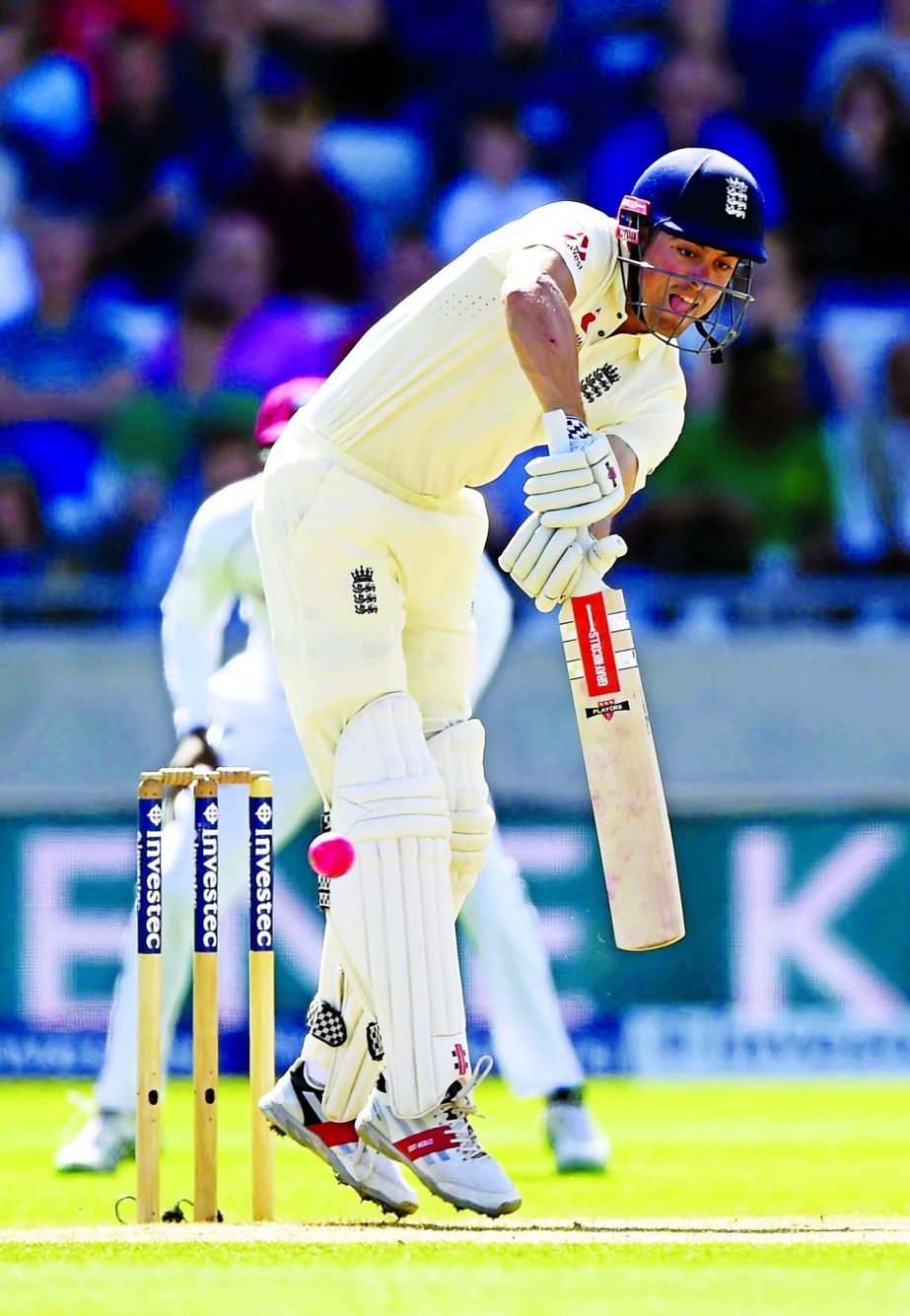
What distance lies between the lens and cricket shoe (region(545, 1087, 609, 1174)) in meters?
4.78

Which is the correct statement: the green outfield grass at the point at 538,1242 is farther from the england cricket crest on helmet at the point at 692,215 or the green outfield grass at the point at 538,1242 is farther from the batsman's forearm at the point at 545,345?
the england cricket crest on helmet at the point at 692,215

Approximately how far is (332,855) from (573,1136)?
1.64m

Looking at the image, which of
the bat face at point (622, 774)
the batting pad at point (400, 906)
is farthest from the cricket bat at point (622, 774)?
the batting pad at point (400, 906)

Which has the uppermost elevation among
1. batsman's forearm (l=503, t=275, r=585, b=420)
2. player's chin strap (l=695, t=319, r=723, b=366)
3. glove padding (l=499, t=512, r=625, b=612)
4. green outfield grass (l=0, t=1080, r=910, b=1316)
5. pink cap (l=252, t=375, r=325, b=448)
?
pink cap (l=252, t=375, r=325, b=448)

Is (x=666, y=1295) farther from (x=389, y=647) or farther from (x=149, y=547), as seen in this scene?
(x=149, y=547)

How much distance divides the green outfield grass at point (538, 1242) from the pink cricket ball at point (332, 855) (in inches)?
21.4

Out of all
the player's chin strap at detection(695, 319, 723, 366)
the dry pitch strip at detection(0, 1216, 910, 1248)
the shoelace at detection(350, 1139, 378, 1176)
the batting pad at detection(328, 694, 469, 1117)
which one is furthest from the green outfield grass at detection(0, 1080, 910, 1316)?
the player's chin strap at detection(695, 319, 723, 366)

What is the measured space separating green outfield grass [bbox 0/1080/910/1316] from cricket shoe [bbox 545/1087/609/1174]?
0.05m

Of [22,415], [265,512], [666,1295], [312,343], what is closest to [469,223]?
[312,343]

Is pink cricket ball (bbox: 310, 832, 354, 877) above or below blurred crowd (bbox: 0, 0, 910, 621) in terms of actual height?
below

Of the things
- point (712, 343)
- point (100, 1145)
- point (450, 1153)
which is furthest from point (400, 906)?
point (100, 1145)

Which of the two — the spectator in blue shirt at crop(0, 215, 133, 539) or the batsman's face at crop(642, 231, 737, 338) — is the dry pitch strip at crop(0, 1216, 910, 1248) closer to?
the batsman's face at crop(642, 231, 737, 338)

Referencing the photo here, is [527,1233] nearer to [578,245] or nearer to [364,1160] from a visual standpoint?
[364,1160]

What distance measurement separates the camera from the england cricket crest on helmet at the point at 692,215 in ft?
11.5
